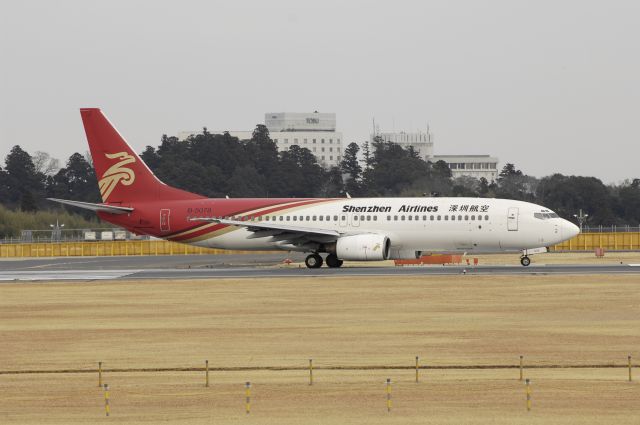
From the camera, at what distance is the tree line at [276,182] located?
6289 inches

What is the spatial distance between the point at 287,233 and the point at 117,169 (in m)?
13.3

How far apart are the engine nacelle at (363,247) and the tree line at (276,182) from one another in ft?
297

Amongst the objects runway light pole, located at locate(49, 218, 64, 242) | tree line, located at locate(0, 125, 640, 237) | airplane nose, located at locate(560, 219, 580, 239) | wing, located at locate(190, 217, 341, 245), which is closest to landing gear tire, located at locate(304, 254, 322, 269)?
wing, located at locate(190, 217, 341, 245)

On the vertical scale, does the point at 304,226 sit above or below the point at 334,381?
above

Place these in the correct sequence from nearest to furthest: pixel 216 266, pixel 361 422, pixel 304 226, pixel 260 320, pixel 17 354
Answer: pixel 361 422 < pixel 17 354 < pixel 260 320 < pixel 304 226 < pixel 216 266

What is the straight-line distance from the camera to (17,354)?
101 feet

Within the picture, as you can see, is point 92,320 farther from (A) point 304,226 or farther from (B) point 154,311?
(A) point 304,226

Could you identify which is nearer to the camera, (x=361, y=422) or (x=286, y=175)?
(x=361, y=422)

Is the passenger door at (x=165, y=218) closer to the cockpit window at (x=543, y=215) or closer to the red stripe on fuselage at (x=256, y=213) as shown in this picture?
the red stripe on fuselage at (x=256, y=213)

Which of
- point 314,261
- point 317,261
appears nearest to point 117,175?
point 314,261

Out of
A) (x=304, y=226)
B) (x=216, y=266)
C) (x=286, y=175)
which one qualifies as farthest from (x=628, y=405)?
(x=286, y=175)

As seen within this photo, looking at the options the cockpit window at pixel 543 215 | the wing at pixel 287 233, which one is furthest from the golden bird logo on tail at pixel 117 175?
the cockpit window at pixel 543 215

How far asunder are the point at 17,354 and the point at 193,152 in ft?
541

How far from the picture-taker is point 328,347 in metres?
31.3
